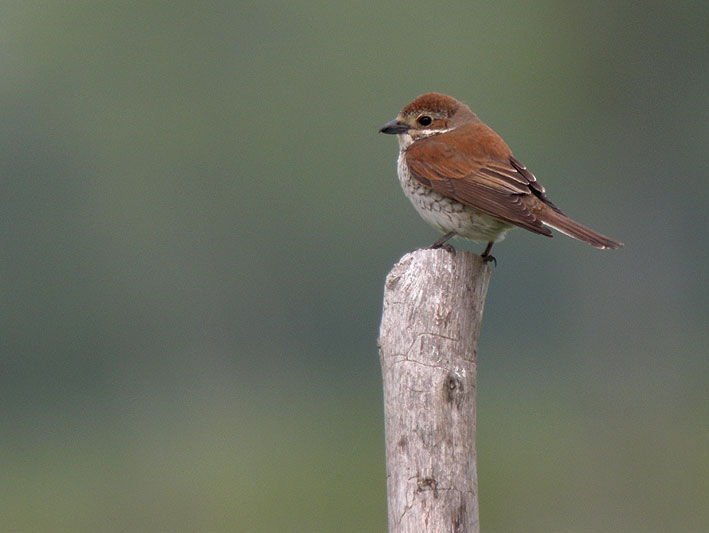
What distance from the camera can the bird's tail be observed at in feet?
18.9

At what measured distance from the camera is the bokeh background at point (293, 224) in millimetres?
20625

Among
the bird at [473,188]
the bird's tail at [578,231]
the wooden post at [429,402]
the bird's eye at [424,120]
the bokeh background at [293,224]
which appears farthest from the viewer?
the bokeh background at [293,224]

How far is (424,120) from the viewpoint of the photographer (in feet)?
23.4

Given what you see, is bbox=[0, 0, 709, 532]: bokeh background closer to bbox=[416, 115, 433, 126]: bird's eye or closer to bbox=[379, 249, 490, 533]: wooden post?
bbox=[416, 115, 433, 126]: bird's eye

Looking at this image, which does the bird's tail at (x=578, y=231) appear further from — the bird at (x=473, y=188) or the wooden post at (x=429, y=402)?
the wooden post at (x=429, y=402)

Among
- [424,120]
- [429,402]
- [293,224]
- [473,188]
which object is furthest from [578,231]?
[293,224]

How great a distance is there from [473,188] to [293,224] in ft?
60.9

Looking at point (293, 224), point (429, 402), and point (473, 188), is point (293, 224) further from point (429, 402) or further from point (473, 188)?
point (429, 402)

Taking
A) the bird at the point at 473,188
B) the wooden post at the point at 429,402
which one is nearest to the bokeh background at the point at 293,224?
the bird at the point at 473,188

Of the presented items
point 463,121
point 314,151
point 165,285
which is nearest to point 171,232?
point 165,285

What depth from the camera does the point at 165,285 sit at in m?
24.2

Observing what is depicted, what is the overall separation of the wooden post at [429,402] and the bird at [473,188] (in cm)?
121

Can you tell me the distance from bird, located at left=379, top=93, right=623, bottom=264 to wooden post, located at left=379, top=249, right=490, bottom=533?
121 cm

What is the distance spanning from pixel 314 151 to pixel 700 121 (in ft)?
25.4
